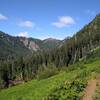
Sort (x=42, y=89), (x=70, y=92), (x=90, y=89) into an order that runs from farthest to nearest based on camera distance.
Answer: (x=42, y=89)
(x=90, y=89)
(x=70, y=92)

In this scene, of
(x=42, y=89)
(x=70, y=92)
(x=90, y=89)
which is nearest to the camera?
(x=70, y=92)

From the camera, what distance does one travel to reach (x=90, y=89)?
91.5 feet

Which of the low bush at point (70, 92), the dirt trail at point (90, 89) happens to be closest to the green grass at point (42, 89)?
the low bush at point (70, 92)

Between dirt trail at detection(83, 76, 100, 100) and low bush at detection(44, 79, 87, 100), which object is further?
low bush at detection(44, 79, 87, 100)

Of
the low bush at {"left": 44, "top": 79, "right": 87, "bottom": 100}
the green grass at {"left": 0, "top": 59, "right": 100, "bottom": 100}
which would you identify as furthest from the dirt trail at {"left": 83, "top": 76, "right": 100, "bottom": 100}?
the green grass at {"left": 0, "top": 59, "right": 100, "bottom": 100}

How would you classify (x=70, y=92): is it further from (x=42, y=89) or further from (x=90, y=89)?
(x=42, y=89)

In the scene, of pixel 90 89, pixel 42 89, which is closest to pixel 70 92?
pixel 90 89

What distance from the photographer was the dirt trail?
82.2 ft

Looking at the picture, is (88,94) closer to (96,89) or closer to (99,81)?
(96,89)

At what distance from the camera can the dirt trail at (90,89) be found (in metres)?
25.1

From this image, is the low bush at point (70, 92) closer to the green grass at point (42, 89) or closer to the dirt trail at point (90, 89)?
the dirt trail at point (90, 89)

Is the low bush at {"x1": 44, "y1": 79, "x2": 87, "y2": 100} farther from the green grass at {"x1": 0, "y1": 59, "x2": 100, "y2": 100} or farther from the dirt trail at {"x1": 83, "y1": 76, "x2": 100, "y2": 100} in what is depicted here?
the green grass at {"x1": 0, "y1": 59, "x2": 100, "y2": 100}

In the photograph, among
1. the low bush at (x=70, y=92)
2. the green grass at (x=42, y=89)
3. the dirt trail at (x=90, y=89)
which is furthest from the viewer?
the green grass at (x=42, y=89)

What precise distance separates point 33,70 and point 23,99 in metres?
165
